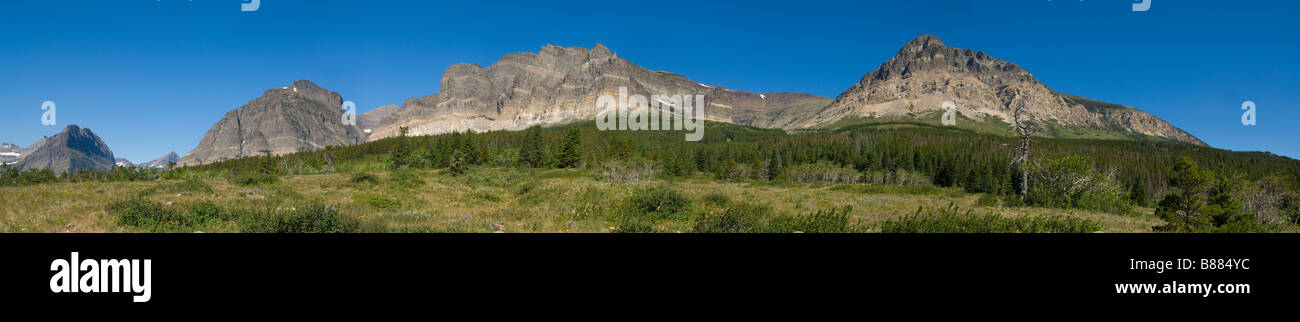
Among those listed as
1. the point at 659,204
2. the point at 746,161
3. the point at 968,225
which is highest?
the point at 746,161

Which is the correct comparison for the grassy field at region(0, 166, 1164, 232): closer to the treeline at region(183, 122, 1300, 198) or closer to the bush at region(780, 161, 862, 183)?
the treeline at region(183, 122, 1300, 198)

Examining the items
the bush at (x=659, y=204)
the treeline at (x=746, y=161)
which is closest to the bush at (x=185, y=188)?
the bush at (x=659, y=204)

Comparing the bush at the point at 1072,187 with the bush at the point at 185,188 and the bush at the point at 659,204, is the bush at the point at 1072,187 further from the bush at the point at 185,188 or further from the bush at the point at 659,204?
the bush at the point at 185,188

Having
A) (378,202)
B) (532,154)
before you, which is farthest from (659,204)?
(532,154)

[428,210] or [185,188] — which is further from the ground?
[185,188]

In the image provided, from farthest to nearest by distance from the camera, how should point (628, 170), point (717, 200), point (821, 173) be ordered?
1. point (821, 173)
2. point (628, 170)
3. point (717, 200)

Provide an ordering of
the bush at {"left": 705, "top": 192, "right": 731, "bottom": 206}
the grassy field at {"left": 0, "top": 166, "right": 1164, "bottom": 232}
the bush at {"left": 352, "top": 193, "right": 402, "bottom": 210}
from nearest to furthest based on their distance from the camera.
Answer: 1. the grassy field at {"left": 0, "top": 166, "right": 1164, "bottom": 232}
2. the bush at {"left": 352, "top": 193, "right": 402, "bottom": 210}
3. the bush at {"left": 705, "top": 192, "right": 731, "bottom": 206}

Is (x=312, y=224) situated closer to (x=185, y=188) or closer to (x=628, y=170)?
(x=185, y=188)

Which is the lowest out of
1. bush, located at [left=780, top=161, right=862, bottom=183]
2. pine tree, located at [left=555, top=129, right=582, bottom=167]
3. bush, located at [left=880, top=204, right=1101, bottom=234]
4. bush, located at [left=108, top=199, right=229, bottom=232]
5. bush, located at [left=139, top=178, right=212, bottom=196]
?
bush, located at [left=780, top=161, right=862, bottom=183]

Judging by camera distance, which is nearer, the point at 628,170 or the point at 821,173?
the point at 628,170

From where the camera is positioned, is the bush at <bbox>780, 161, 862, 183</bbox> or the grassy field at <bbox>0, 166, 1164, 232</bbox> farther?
the bush at <bbox>780, 161, 862, 183</bbox>

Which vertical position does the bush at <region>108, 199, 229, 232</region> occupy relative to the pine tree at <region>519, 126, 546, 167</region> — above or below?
below

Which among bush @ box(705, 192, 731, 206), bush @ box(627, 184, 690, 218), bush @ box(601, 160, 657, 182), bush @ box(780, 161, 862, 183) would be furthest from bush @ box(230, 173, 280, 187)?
bush @ box(780, 161, 862, 183)
